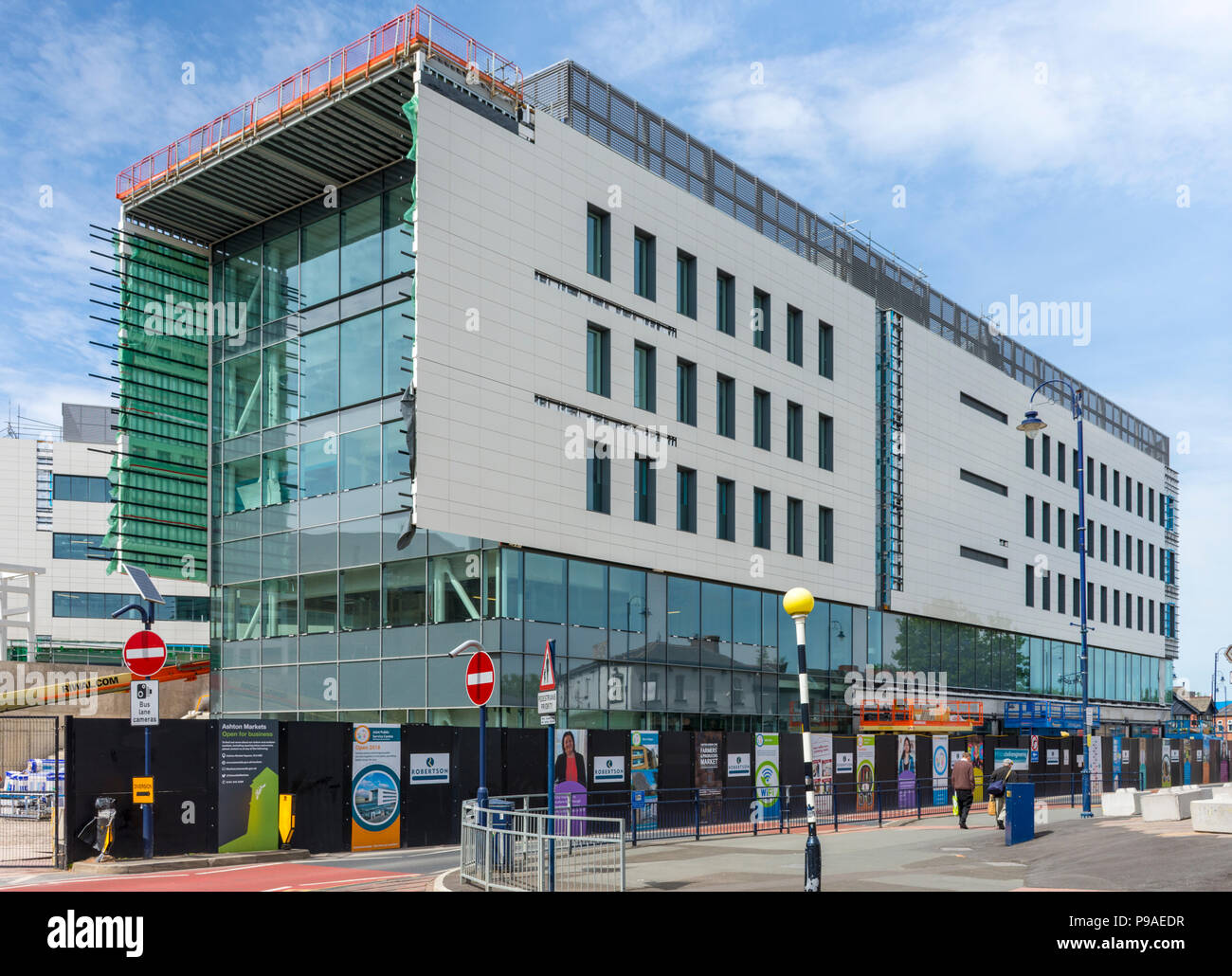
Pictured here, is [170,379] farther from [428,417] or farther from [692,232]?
[692,232]

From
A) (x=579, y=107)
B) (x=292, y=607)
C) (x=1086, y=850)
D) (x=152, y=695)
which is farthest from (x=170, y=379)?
(x=1086, y=850)

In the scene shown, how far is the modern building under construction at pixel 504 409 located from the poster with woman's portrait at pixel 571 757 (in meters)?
6.29

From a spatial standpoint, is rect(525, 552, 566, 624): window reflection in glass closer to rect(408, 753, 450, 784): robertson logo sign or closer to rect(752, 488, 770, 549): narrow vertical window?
rect(408, 753, 450, 784): robertson logo sign

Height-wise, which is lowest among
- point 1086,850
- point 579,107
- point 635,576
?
point 1086,850

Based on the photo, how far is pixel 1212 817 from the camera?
2153 centimetres

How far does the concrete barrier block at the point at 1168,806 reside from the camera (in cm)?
2619

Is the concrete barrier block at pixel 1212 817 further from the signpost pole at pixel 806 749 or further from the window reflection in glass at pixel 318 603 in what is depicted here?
the window reflection in glass at pixel 318 603

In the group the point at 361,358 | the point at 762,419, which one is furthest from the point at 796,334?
the point at 361,358

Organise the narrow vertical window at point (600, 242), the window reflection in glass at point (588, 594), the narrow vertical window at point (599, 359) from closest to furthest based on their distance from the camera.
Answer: the window reflection in glass at point (588, 594) → the narrow vertical window at point (599, 359) → the narrow vertical window at point (600, 242)

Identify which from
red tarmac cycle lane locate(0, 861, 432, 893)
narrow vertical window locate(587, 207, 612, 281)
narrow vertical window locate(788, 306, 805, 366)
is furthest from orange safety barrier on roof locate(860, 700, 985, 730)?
red tarmac cycle lane locate(0, 861, 432, 893)

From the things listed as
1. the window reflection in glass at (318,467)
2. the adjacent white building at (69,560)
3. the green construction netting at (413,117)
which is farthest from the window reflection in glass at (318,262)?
the adjacent white building at (69,560)

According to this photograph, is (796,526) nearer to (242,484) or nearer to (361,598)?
(361,598)
